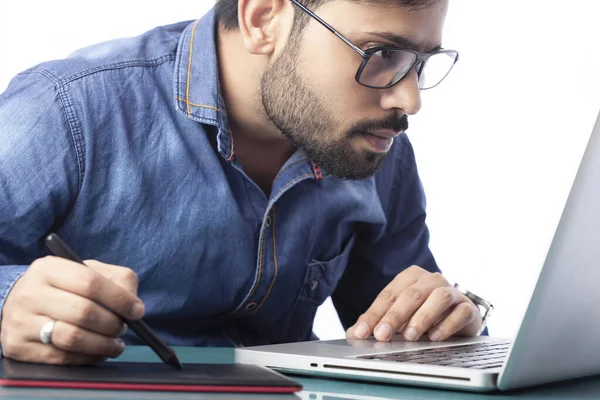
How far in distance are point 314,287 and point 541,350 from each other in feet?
2.84

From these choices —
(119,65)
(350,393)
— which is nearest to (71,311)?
(350,393)

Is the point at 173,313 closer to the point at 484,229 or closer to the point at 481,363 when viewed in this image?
the point at 481,363

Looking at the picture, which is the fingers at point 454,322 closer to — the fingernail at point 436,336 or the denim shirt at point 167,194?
the fingernail at point 436,336

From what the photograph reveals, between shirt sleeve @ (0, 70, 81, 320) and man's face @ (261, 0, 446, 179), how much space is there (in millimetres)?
407

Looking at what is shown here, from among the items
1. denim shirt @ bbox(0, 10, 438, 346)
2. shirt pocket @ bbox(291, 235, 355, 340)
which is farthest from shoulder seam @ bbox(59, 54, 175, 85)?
shirt pocket @ bbox(291, 235, 355, 340)

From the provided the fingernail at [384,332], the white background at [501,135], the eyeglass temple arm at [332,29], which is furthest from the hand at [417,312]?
the white background at [501,135]

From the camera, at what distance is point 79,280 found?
0.77 metres

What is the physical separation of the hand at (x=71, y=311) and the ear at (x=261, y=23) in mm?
714

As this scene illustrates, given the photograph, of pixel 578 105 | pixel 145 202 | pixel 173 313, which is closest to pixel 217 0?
pixel 145 202

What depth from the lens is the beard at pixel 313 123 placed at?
4.70 feet

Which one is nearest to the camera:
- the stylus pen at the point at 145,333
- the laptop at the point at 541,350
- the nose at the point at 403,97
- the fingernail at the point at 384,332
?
the laptop at the point at 541,350

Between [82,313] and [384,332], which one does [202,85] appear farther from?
[82,313]

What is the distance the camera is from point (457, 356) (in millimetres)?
914

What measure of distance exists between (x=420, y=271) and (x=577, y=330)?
54 centimetres
